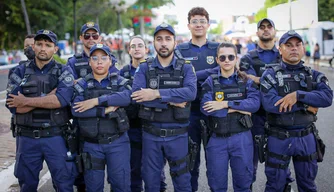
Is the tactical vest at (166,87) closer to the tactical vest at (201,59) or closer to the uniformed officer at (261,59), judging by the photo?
the tactical vest at (201,59)

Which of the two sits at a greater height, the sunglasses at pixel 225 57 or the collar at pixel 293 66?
the sunglasses at pixel 225 57

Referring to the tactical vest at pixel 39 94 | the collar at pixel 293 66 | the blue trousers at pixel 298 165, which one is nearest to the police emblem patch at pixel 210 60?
the collar at pixel 293 66

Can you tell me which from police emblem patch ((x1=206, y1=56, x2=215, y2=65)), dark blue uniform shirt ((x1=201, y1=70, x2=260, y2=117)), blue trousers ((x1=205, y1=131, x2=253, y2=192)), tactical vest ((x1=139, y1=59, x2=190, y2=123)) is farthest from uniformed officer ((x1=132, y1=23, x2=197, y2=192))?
police emblem patch ((x1=206, y1=56, x2=215, y2=65))

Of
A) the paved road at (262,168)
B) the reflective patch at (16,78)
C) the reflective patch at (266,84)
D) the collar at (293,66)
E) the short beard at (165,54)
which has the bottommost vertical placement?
the paved road at (262,168)

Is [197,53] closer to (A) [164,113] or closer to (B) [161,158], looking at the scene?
(A) [164,113]

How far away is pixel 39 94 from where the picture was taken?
436 cm

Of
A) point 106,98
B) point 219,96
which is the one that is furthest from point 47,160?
point 219,96

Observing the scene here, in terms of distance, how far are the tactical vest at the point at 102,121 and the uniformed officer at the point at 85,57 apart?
2.23 ft

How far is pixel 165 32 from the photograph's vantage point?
4.47 m

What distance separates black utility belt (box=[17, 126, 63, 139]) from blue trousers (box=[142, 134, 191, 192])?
3.52 feet

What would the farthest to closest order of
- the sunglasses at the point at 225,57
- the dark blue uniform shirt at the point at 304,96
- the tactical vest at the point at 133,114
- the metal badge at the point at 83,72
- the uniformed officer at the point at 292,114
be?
1. the metal badge at the point at 83,72
2. the tactical vest at the point at 133,114
3. the sunglasses at the point at 225,57
4. the uniformed officer at the point at 292,114
5. the dark blue uniform shirt at the point at 304,96

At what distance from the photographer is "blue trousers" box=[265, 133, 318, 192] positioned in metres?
4.24

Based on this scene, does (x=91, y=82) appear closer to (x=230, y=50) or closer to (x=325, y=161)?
(x=230, y=50)

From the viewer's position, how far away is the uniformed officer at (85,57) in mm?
5273
